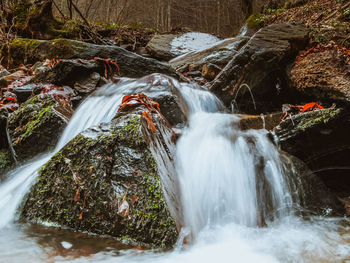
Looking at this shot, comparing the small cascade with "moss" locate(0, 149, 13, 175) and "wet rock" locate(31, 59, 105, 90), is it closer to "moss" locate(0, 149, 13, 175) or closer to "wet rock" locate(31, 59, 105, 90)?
"moss" locate(0, 149, 13, 175)

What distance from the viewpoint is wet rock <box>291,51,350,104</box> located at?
3441 millimetres

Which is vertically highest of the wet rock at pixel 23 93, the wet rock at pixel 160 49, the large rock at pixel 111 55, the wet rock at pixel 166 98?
the wet rock at pixel 160 49

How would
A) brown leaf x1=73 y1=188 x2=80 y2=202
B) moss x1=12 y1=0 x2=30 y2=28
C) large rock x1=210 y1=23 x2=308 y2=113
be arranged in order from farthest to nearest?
moss x1=12 y1=0 x2=30 y2=28
large rock x1=210 y1=23 x2=308 y2=113
brown leaf x1=73 y1=188 x2=80 y2=202

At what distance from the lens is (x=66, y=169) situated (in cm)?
197

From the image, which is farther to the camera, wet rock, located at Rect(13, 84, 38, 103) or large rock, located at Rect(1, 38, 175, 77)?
large rock, located at Rect(1, 38, 175, 77)

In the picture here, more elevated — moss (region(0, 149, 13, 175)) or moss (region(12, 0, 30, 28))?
moss (region(12, 0, 30, 28))

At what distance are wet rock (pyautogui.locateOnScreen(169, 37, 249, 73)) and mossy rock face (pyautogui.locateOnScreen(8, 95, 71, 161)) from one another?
14.9 ft

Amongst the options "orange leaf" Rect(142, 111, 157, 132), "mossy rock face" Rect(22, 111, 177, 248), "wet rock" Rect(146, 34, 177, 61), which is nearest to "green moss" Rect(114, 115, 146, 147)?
"mossy rock face" Rect(22, 111, 177, 248)

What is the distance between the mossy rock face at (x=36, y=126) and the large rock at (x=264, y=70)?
3189 mm

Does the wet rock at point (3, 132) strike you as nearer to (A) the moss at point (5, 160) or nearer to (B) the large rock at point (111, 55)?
(A) the moss at point (5, 160)

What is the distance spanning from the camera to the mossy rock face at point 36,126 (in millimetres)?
3051

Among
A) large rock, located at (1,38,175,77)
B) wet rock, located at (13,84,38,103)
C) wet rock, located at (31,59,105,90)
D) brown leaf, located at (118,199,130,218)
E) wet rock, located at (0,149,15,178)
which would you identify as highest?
large rock, located at (1,38,175,77)

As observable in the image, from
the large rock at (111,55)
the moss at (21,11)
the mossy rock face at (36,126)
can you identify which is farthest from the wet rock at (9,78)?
the moss at (21,11)

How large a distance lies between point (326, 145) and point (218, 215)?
63.4 inches
